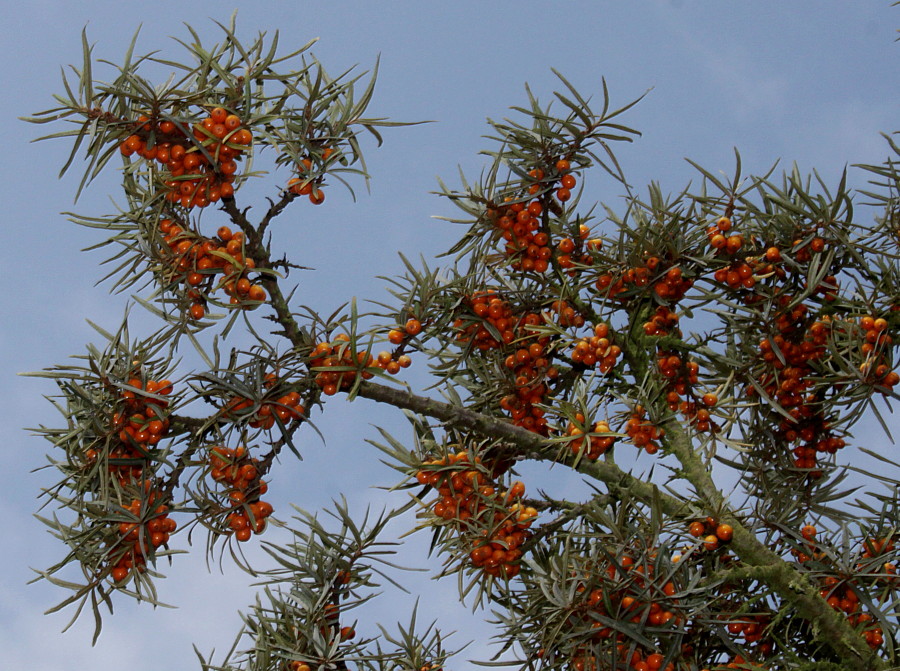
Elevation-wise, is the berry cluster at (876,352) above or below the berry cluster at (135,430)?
above

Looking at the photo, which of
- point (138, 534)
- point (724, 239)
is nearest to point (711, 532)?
point (724, 239)

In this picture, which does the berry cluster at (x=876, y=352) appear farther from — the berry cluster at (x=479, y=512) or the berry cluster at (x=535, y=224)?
the berry cluster at (x=479, y=512)

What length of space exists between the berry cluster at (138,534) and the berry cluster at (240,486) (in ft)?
0.44

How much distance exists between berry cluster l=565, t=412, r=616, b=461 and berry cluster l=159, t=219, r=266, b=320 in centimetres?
82

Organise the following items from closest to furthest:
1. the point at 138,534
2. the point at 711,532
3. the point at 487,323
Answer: the point at 138,534, the point at 711,532, the point at 487,323

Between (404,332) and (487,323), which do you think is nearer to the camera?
(404,332)

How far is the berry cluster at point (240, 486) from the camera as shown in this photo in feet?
7.04

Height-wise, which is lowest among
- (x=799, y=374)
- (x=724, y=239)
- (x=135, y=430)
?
(x=135, y=430)

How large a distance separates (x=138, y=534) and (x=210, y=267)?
603mm

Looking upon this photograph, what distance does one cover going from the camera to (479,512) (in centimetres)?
234

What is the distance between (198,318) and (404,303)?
1.64 feet

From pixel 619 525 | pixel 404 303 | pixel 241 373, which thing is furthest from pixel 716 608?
pixel 241 373

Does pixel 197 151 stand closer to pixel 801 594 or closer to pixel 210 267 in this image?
pixel 210 267

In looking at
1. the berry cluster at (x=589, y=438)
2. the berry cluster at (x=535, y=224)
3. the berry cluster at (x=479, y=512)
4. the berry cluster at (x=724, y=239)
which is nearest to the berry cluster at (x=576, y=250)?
the berry cluster at (x=535, y=224)
